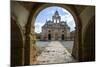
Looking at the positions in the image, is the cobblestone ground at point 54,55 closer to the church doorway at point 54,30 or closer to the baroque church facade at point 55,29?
the church doorway at point 54,30

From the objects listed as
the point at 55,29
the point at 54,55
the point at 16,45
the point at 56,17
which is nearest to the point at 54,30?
the point at 55,29

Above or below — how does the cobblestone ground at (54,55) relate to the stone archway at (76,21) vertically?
below

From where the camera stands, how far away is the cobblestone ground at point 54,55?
3.04m

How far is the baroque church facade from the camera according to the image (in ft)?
10.0

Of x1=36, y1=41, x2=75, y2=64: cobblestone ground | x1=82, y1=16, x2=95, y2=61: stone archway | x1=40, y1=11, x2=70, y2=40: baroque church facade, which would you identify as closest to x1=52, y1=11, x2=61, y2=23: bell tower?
x1=40, y1=11, x2=70, y2=40: baroque church facade

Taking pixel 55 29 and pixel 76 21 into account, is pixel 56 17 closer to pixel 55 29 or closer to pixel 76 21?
pixel 55 29

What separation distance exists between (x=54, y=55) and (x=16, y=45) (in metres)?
0.66

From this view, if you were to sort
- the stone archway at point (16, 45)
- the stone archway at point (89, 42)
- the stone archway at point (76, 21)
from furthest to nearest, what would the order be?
1. the stone archway at point (89, 42)
2. the stone archway at point (76, 21)
3. the stone archway at point (16, 45)

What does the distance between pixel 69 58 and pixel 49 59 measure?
0.36 m

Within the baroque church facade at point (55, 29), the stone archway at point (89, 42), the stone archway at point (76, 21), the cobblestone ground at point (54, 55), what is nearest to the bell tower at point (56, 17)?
the baroque church facade at point (55, 29)

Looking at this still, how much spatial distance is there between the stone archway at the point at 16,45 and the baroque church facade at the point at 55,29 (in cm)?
37

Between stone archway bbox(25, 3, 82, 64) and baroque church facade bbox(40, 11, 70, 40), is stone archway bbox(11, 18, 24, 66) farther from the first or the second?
baroque church facade bbox(40, 11, 70, 40)
